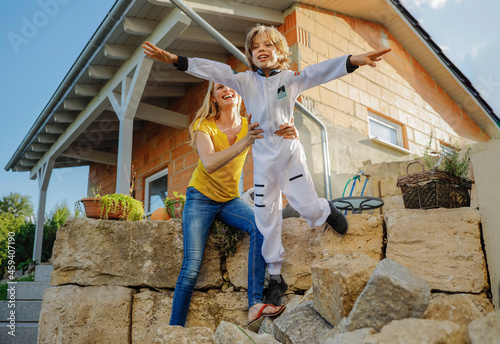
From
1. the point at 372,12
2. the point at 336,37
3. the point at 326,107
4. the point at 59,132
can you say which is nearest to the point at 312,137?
the point at 326,107

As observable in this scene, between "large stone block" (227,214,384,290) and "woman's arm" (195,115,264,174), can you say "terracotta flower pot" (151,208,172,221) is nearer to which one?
"large stone block" (227,214,384,290)

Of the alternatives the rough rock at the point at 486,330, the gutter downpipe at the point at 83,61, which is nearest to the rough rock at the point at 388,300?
the rough rock at the point at 486,330

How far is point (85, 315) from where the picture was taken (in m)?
2.77

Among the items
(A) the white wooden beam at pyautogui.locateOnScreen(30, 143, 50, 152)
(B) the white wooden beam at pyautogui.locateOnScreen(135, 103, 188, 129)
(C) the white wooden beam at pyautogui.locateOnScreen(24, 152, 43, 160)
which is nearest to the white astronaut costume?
(B) the white wooden beam at pyautogui.locateOnScreen(135, 103, 188, 129)

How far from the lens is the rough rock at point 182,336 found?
6.83ft

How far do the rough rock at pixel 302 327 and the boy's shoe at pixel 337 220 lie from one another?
23.5 inches

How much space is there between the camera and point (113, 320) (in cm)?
280

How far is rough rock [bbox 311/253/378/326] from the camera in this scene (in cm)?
188

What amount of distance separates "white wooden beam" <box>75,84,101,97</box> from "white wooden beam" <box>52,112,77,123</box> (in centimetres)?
111

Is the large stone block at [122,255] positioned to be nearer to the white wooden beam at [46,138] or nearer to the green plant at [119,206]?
the green plant at [119,206]

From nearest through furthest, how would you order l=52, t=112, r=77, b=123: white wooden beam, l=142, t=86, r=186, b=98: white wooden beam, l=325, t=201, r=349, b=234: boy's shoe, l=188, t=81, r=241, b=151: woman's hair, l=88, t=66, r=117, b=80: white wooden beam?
l=325, t=201, r=349, b=234: boy's shoe, l=188, t=81, r=241, b=151: woman's hair, l=88, t=66, r=117, b=80: white wooden beam, l=142, t=86, r=186, b=98: white wooden beam, l=52, t=112, r=77, b=123: white wooden beam

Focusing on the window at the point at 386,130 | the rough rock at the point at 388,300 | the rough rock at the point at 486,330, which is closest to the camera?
the rough rock at the point at 486,330

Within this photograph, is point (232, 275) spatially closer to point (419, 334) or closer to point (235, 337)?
point (235, 337)

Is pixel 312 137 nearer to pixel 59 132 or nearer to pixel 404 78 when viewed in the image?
pixel 404 78
